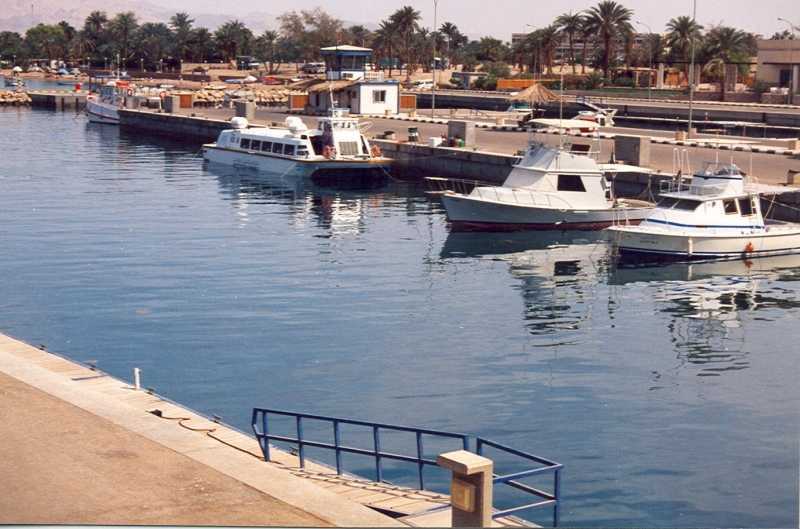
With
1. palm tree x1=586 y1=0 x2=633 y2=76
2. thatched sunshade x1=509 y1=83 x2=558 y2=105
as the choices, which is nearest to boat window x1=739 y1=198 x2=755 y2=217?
thatched sunshade x1=509 y1=83 x2=558 y2=105

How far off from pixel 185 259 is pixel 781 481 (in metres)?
22.3

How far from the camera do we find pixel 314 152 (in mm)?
59656

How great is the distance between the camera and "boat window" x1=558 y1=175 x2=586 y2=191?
1706 inches

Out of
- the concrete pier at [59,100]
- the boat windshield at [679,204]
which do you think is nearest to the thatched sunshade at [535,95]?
the boat windshield at [679,204]

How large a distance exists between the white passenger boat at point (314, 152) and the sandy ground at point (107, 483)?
43.6m

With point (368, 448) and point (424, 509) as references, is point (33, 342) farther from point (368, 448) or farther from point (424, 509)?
point (424, 509)

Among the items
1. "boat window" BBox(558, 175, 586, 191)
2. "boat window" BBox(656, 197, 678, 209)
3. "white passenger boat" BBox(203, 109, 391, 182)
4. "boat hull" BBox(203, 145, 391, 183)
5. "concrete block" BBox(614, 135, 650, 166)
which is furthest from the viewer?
"white passenger boat" BBox(203, 109, 391, 182)

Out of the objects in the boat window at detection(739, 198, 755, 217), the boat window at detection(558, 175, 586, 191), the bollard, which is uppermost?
the boat window at detection(558, 175, 586, 191)

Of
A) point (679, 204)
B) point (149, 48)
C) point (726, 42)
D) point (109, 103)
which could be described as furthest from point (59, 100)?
point (726, 42)

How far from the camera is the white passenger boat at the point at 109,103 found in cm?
9281

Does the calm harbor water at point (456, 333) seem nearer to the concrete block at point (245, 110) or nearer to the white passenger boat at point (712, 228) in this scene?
the white passenger boat at point (712, 228)

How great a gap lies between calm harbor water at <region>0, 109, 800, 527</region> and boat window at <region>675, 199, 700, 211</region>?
201 cm

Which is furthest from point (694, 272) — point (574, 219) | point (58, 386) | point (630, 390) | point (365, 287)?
point (58, 386)

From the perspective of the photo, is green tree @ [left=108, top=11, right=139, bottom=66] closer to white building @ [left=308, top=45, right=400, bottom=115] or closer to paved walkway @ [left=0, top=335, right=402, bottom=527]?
white building @ [left=308, top=45, right=400, bottom=115]
